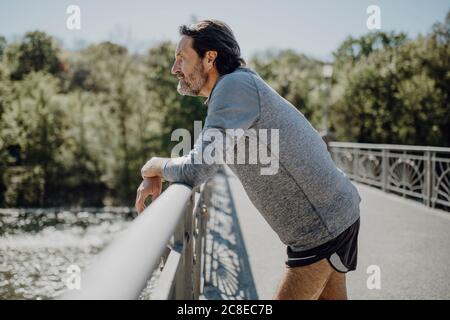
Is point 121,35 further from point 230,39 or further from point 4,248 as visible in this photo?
point 230,39

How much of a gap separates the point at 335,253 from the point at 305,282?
167 mm

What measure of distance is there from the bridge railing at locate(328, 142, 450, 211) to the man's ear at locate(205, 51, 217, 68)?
7627 mm

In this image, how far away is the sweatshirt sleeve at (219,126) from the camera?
57.7 inches

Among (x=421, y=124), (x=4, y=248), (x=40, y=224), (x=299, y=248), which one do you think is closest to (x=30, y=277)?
(x=4, y=248)

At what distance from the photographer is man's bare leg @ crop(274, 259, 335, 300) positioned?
1.82 m

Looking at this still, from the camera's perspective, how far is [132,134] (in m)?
40.6

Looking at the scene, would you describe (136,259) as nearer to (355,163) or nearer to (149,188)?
(149,188)

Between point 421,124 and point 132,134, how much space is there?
2358 centimetres

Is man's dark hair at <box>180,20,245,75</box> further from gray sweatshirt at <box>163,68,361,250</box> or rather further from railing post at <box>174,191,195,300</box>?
railing post at <box>174,191,195,300</box>

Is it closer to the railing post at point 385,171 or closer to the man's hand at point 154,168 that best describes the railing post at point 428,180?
the railing post at point 385,171

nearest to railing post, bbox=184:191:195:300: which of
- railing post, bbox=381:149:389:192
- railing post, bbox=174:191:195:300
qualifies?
railing post, bbox=174:191:195:300

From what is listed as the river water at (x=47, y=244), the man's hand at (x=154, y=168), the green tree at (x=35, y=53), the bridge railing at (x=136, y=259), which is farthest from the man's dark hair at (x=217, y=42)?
the green tree at (x=35, y=53)

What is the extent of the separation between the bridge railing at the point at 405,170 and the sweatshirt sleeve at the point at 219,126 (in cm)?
772
